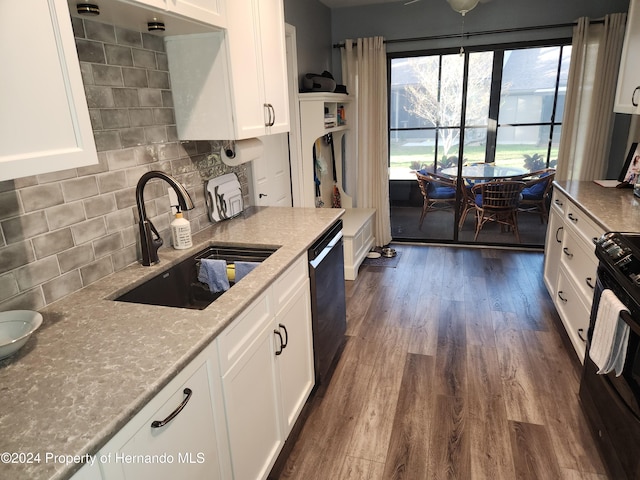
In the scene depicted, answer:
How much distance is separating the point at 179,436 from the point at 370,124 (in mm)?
3811

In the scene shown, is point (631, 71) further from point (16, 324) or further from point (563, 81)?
point (16, 324)

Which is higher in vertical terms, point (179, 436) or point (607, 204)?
point (607, 204)

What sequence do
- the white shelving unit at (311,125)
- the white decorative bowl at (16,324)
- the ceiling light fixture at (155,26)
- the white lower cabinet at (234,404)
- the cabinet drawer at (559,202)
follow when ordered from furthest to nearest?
the white shelving unit at (311,125)
the cabinet drawer at (559,202)
the ceiling light fixture at (155,26)
the white decorative bowl at (16,324)
the white lower cabinet at (234,404)

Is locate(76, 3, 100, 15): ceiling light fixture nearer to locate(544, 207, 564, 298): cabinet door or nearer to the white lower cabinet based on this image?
the white lower cabinet

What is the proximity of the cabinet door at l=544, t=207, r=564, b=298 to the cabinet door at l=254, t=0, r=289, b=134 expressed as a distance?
6.77 ft

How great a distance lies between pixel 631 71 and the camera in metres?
2.82

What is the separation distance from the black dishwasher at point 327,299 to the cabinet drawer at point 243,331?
0.50 metres

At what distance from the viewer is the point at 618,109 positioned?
2980 mm

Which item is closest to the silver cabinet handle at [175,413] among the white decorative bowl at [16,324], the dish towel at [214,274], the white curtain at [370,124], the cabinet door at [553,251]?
the white decorative bowl at [16,324]

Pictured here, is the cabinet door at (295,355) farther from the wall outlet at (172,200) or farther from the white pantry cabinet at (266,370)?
the wall outlet at (172,200)

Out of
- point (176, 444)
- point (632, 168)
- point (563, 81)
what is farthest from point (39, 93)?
point (563, 81)

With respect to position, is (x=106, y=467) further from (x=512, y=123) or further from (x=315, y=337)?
(x=512, y=123)

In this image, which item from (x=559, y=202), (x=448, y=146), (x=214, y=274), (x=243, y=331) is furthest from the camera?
(x=448, y=146)

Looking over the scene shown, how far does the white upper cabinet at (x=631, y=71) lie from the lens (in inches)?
106
